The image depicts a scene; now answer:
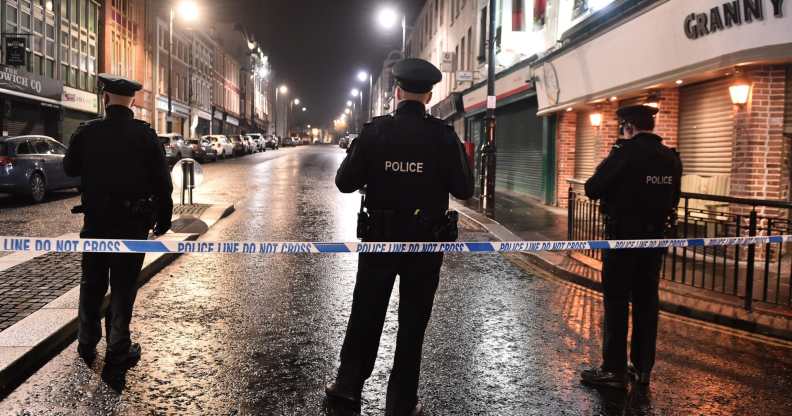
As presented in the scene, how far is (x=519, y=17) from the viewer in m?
20.4

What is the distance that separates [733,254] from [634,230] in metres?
6.08

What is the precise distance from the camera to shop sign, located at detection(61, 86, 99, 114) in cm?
3167

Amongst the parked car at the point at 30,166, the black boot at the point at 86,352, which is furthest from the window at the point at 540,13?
the black boot at the point at 86,352

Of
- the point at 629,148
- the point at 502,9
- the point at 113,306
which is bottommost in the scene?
the point at 113,306

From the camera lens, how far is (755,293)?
296 inches

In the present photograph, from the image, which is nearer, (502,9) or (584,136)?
(584,136)

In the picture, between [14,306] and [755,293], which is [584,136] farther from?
[14,306]

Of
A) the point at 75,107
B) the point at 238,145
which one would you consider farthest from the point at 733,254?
the point at 238,145

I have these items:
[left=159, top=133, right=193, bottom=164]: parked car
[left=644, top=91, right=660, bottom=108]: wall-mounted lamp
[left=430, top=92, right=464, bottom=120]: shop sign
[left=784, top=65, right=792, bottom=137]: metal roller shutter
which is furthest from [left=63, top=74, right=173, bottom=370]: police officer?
[left=159, top=133, right=193, bottom=164]: parked car

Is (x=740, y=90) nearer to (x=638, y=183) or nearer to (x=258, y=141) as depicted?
(x=638, y=183)

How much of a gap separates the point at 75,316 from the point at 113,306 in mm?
1082

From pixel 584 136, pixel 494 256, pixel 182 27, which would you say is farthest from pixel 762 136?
pixel 182 27

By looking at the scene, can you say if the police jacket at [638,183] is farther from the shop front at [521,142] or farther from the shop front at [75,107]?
the shop front at [75,107]

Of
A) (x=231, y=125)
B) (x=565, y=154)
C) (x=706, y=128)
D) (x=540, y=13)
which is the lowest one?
(x=565, y=154)
